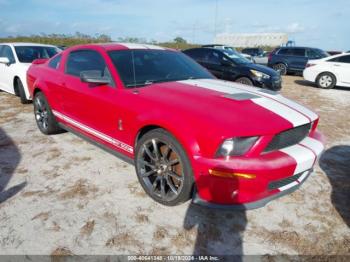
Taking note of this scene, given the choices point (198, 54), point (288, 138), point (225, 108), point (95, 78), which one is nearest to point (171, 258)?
point (225, 108)

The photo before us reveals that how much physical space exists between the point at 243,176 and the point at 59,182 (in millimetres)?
2198

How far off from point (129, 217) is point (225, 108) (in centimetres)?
138

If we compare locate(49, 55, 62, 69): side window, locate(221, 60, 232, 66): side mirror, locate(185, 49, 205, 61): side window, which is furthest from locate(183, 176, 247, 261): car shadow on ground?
locate(185, 49, 205, 61): side window

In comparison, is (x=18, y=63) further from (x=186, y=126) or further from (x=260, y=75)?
(x=260, y=75)

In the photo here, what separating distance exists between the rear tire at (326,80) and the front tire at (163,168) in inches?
417

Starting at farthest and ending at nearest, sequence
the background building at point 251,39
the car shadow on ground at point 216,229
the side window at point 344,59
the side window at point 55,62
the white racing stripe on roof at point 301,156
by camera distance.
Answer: the background building at point 251,39, the side window at point 344,59, the side window at point 55,62, the white racing stripe on roof at point 301,156, the car shadow on ground at point 216,229

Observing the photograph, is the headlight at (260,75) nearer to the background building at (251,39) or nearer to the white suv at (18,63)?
the white suv at (18,63)

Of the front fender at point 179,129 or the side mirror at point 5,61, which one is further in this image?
the side mirror at point 5,61

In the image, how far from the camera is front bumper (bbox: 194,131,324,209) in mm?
2334

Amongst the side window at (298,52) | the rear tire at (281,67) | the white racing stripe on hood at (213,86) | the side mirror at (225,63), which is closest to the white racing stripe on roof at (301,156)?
the white racing stripe on hood at (213,86)

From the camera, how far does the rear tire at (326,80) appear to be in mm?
11209

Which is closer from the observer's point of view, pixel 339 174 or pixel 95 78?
pixel 95 78

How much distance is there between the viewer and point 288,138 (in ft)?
8.62

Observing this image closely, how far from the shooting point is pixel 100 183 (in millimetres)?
3369
